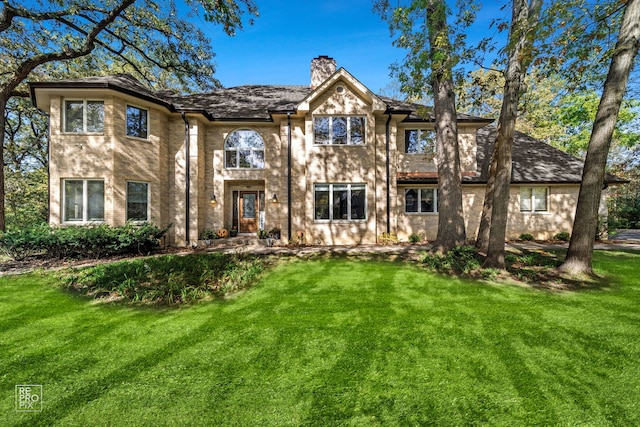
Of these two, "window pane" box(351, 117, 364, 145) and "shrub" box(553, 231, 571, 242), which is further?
"shrub" box(553, 231, 571, 242)

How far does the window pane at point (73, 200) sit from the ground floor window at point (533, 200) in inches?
811

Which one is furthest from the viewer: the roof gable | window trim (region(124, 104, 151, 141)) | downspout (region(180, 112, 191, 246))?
downspout (region(180, 112, 191, 246))

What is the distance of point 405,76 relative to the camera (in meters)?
9.68

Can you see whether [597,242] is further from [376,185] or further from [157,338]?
[157,338]

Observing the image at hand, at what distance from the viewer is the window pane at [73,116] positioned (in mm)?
10812

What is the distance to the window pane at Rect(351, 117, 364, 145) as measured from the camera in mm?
12587

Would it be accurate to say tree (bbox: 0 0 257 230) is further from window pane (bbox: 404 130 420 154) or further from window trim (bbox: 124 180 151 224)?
window pane (bbox: 404 130 420 154)

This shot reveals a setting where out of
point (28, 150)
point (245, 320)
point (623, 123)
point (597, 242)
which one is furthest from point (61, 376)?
point (623, 123)

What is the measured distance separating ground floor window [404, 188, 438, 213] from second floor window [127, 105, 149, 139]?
12506mm

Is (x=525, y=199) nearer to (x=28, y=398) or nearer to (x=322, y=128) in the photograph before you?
(x=322, y=128)

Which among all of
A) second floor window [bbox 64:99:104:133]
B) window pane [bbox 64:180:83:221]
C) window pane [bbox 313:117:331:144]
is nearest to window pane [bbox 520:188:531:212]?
window pane [bbox 313:117:331:144]

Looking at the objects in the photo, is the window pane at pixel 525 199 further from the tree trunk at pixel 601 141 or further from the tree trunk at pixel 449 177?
the tree trunk at pixel 601 141

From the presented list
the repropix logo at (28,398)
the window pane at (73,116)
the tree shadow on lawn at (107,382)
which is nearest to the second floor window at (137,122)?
the window pane at (73,116)

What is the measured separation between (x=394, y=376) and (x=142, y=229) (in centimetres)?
1039
